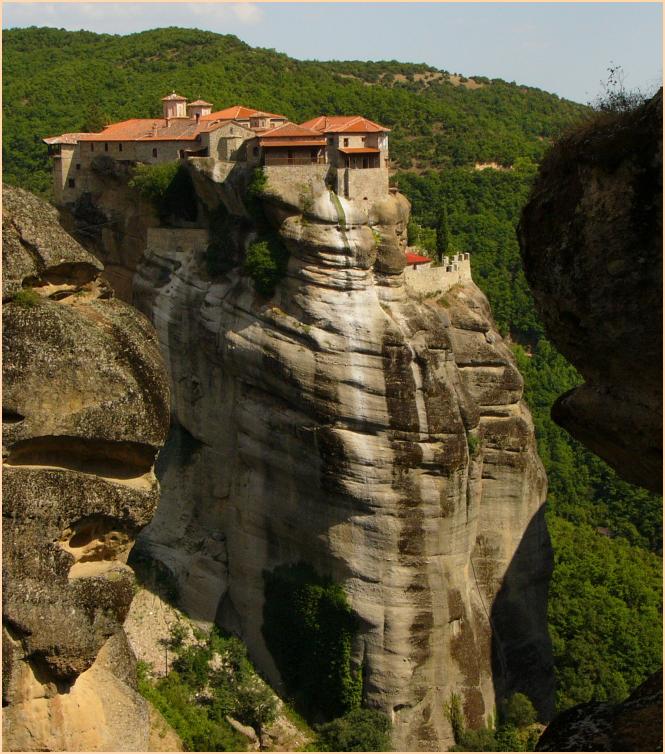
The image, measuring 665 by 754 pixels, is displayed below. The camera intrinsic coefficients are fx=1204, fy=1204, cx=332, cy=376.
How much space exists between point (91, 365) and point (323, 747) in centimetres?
2173

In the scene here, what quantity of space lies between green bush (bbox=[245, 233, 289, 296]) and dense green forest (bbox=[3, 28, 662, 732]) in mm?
7959

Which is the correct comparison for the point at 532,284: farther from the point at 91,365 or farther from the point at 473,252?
the point at 473,252

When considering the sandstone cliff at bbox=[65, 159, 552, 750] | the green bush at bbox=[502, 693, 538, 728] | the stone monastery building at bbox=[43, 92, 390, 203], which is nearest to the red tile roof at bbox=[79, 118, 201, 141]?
the stone monastery building at bbox=[43, 92, 390, 203]

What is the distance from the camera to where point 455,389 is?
32.7 metres

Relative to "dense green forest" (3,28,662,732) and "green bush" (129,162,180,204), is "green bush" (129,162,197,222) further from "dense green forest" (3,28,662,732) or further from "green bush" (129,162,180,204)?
"dense green forest" (3,28,662,732)

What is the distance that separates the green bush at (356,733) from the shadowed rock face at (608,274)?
2281 centimetres

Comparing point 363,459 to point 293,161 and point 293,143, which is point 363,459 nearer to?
point 293,161

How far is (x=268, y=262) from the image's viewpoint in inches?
1278

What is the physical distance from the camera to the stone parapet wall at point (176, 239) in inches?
1405

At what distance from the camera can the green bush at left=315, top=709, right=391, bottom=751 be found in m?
31.5

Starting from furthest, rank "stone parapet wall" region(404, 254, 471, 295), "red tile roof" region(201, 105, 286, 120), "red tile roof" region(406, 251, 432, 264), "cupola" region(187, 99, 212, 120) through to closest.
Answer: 1. "cupola" region(187, 99, 212, 120)
2. "red tile roof" region(201, 105, 286, 120)
3. "red tile roof" region(406, 251, 432, 264)
4. "stone parapet wall" region(404, 254, 471, 295)

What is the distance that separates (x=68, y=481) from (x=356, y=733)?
816 inches

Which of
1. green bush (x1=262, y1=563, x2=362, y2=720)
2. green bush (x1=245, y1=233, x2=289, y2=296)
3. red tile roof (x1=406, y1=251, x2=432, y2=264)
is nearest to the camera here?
green bush (x1=245, y1=233, x2=289, y2=296)

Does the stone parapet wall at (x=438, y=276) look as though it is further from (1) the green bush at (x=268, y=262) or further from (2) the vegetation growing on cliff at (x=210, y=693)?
(2) the vegetation growing on cliff at (x=210, y=693)
